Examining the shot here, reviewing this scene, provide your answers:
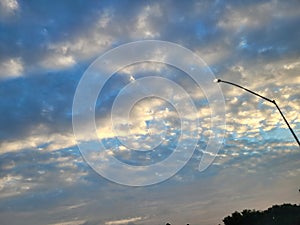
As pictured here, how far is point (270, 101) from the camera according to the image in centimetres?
2597

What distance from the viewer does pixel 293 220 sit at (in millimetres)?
138625

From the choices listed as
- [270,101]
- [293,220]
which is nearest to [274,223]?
[293,220]

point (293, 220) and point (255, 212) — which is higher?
point (255, 212)

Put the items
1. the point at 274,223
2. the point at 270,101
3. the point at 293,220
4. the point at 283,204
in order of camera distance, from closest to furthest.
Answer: the point at 270,101 < the point at 293,220 < the point at 274,223 < the point at 283,204

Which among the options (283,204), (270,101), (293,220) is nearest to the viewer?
(270,101)

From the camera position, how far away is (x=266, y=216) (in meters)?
158

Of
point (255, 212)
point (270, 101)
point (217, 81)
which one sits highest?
point (255, 212)

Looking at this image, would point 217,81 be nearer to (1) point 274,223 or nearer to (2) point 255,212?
(1) point 274,223

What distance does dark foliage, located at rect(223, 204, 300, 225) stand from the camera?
5960 inches

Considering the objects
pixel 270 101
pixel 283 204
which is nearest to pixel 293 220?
pixel 283 204

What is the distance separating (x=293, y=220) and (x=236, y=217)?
27.4 metres

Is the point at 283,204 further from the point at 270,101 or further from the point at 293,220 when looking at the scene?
the point at 270,101

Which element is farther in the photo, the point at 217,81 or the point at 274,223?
the point at 274,223

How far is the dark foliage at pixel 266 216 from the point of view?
151m
